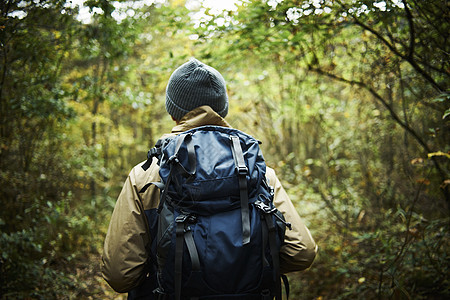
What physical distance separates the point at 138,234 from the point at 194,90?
2.68 ft

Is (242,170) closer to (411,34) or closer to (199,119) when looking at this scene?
(199,119)

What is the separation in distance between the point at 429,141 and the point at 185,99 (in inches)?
136

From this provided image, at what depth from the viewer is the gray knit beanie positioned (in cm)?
190

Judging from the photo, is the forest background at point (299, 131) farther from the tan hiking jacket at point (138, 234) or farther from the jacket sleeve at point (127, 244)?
the jacket sleeve at point (127, 244)

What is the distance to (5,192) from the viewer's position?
4.15 metres

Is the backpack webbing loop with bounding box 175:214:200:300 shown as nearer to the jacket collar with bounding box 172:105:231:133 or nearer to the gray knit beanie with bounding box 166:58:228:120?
the jacket collar with bounding box 172:105:231:133

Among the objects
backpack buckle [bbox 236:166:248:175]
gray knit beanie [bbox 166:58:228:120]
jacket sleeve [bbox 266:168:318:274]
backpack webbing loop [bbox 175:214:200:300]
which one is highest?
gray knit beanie [bbox 166:58:228:120]

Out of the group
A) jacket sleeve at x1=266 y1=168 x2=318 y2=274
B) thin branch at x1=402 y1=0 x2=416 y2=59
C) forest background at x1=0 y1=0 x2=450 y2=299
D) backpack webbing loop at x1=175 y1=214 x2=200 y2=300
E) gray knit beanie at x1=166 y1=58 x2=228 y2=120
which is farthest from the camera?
forest background at x1=0 y1=0 x2=450 y2=299

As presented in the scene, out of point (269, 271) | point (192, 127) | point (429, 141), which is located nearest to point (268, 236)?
point (269, 271)

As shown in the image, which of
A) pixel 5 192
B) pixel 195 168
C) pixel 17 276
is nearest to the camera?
pixel 195 168

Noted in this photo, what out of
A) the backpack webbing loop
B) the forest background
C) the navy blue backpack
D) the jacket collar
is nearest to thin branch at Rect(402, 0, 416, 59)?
the forest background

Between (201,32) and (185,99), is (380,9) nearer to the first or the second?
(201,32)

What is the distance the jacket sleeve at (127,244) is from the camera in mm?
1614

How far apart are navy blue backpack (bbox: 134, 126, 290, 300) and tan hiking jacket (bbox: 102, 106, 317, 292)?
101 millimetres
